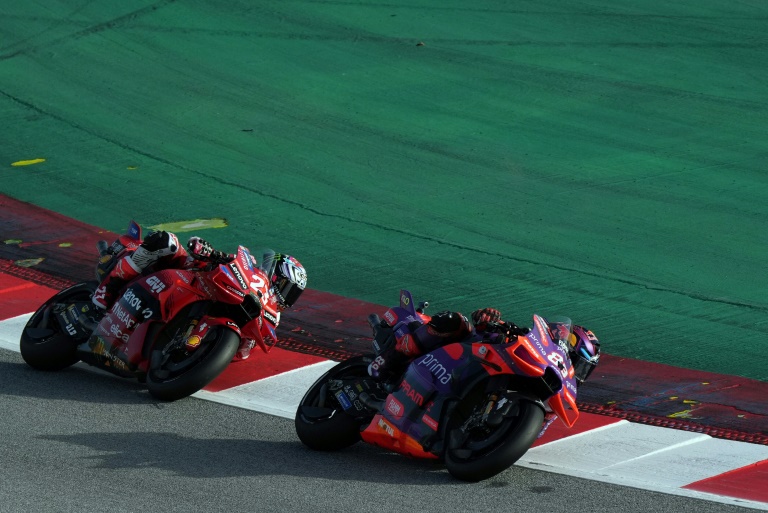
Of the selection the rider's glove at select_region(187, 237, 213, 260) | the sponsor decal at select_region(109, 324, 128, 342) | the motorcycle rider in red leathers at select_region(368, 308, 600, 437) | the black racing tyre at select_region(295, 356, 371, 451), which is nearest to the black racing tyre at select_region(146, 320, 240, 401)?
the sponsor decal at select_region(109, 324, 128, 342)

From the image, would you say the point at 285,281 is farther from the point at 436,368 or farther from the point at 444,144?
the point at 444,144

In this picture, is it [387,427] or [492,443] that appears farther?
[387,427]

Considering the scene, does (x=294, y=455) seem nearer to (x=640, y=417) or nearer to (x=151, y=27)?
(x=640, y=417)

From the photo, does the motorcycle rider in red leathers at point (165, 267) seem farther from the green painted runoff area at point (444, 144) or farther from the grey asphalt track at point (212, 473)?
the green painted runoff area at point (444, 144)

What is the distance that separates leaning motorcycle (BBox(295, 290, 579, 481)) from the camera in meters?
7.63

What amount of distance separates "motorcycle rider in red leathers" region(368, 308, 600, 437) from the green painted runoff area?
1998 mm

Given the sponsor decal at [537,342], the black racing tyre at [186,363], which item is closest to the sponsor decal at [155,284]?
the black racing tyre at [186,363]

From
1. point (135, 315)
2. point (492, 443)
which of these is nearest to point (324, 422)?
point (492, 443)

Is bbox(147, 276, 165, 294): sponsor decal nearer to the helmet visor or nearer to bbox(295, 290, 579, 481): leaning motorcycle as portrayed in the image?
the helmet visor

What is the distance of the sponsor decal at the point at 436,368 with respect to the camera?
807cm

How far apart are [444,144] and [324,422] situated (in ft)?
24.6

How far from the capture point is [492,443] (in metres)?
7.64

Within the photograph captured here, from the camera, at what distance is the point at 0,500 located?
7.52 metres

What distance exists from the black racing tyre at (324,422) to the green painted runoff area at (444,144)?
2.79 metres
